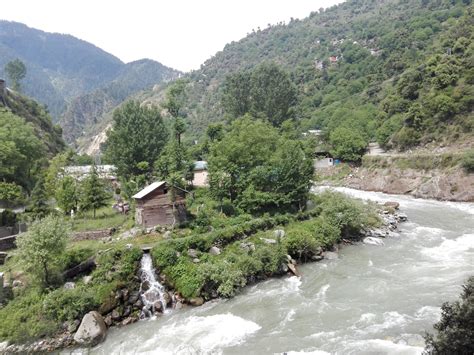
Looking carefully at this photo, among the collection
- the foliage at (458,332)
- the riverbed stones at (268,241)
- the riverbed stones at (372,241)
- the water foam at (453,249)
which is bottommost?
the water foam at (453,249)

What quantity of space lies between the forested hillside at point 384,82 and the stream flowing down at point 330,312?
39.5m

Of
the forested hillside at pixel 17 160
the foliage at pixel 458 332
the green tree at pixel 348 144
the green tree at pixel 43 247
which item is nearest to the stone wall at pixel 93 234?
the green tree at pixel 43 247

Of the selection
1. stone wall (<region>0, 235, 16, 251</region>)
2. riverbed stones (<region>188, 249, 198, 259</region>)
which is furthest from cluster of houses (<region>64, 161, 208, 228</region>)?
stone wall (<region>0, 235, 16, 251</region>)

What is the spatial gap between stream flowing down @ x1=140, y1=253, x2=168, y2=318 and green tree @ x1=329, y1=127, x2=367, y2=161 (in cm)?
5598

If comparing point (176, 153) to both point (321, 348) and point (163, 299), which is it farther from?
point (321, 348)

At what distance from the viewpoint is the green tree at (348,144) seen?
71750 mm

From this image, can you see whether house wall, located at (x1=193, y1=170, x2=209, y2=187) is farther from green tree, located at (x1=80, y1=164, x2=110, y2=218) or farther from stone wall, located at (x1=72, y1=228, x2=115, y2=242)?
stone wall, located at (x1=72, y1=228, x2=115, y2=242)

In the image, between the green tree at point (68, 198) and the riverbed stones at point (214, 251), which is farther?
the green tree at point (68, 198)

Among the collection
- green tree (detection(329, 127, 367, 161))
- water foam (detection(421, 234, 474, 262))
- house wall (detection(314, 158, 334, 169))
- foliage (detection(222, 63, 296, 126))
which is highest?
foliage (detection(222, 63, 296, 126))

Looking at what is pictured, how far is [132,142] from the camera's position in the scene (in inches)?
1896

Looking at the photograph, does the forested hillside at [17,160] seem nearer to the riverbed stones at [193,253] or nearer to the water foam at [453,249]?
the riverbed stones at [193,253]

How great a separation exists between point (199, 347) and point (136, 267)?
28.4 ft

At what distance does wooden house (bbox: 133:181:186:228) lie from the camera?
3081 cm

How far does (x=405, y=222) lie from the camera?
38531 mm
